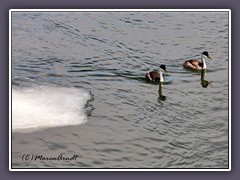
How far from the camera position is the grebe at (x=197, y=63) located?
11195 mm

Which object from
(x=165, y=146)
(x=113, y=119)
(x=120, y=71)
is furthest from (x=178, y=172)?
(x=120, y=71)

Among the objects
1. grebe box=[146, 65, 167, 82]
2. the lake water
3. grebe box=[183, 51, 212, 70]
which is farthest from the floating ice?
grebe box=[183, 51, 212, 70]

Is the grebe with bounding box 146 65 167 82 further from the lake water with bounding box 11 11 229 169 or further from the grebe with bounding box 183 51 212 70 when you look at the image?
the grebe with bounding box 183 51 212 70

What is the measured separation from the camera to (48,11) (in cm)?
1054

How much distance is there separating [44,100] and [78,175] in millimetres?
Answer: 1077

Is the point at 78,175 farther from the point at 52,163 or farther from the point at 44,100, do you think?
the point at 44,100

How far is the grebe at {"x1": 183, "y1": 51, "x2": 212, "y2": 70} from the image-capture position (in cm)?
1120

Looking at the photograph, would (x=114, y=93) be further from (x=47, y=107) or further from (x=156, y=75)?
(x=47, y=107)

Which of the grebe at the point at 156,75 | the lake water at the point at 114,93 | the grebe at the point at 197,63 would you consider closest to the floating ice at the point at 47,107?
the lake water at the point at 114,93

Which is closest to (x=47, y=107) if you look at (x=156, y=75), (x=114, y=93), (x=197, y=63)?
(x=114, y=93)

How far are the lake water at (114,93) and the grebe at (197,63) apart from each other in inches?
3.8

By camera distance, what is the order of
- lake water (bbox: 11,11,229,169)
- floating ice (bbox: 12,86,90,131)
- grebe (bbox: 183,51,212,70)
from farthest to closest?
grebe (bbox: 183,51,212,70) → floating ice (bbox: 12,86,90,131) → lake water (bbox: 11,11,229,169)

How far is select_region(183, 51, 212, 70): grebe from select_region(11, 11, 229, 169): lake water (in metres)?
0.10

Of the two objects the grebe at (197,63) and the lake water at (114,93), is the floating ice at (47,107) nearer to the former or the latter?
the lake water at (114,93)
